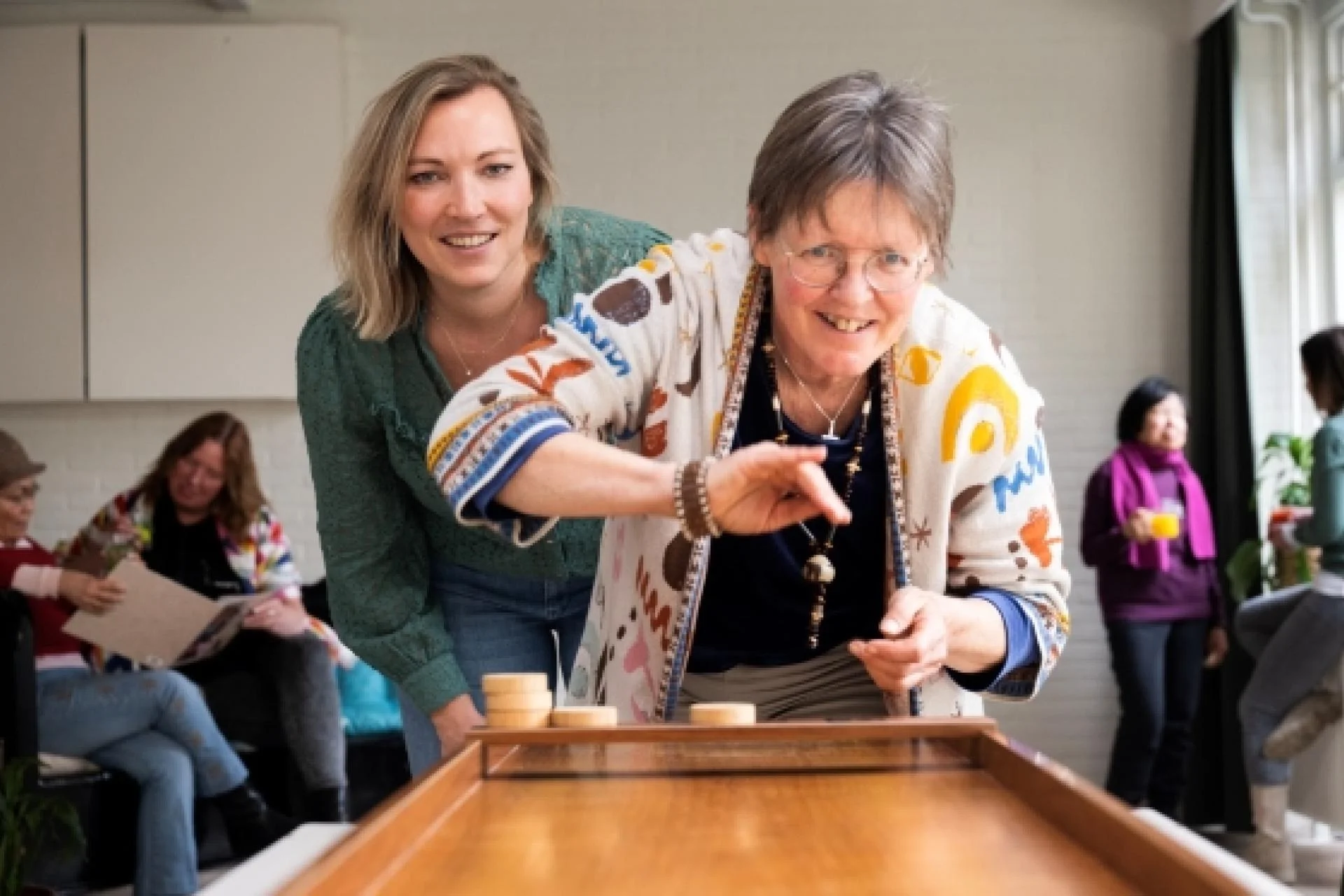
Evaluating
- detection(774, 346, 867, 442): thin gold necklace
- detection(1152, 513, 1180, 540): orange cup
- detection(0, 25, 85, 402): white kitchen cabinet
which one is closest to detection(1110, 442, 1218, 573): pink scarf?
detection(1152, 513, 1180, 540): orange cup

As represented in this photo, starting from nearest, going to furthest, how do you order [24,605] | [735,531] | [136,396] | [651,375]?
[735,531] < [651,375] < [24,605] < [136,396]

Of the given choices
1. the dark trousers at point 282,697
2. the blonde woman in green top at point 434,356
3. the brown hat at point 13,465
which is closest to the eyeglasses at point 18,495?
the brown hat at point 13,465

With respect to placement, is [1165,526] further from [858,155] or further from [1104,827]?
[1104,827]

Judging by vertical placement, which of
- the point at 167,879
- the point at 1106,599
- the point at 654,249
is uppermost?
the point at 654,249

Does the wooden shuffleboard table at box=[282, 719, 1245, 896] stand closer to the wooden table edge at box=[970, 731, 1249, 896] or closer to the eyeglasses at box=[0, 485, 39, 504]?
the wooden table edge at box=[970, 731, 1249, 896]

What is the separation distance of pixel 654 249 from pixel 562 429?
319 millimetres

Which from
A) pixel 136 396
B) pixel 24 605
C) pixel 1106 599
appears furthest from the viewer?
pixel 136 396

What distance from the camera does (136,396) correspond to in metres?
7.77

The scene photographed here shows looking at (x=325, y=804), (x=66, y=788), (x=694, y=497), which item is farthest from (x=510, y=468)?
(x=325, y=804)

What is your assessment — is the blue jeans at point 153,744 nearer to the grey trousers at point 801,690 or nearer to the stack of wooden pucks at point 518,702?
the grey trousers at point 801,690

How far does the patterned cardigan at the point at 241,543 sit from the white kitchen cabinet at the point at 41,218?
1820 millimetres

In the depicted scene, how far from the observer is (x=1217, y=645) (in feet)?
22.1

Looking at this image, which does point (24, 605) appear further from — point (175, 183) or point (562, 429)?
point (562, 429)

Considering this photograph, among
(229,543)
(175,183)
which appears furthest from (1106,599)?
(175,183)
